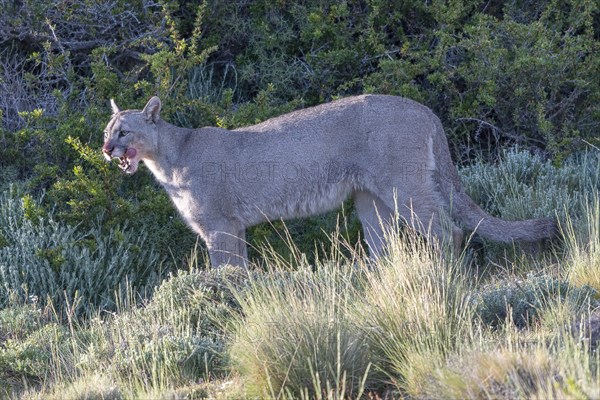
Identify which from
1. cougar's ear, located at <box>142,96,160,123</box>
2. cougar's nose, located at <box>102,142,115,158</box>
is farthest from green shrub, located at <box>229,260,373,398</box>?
cougar's ear, located at <box>142,96,160,123</box>

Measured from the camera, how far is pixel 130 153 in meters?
8.27

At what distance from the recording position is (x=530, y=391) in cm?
407

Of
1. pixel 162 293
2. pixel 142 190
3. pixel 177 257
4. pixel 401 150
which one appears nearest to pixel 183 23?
pixel 142 190

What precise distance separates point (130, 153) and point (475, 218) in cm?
326

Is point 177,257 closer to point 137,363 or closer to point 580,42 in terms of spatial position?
point 137,363

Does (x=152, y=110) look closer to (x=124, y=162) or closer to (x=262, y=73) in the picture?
(x=124, y=162)

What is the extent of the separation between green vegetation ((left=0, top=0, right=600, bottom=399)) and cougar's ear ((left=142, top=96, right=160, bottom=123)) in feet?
2.59

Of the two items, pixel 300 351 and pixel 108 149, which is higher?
pixel 108 149

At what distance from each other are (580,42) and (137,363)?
22.3 feet

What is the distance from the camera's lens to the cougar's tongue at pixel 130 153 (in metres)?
8.25

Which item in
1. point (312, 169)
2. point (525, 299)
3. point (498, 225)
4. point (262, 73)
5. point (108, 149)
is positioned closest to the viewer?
point (525, 299)

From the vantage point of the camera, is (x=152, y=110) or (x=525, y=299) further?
(x=152, y=110)

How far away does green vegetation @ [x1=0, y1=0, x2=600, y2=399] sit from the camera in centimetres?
497

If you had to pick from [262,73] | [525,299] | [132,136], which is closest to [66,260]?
[132,136]
